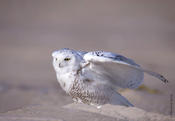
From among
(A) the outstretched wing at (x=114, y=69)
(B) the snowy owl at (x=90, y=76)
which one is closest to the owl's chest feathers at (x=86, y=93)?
(B) the snowy owl at (x=90, y=76)

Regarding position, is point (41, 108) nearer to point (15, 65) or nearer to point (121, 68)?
point (121, 68)

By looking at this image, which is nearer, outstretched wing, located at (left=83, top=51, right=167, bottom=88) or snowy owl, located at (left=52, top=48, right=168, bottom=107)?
outstretched wing, located at (left=83, top=51, right=167, bottom=88)

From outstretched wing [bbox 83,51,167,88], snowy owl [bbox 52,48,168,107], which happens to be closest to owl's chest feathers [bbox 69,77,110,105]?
snowy owl [bbox 52,48,168,107]

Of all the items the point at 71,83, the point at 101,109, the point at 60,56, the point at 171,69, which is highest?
the point at 60,56

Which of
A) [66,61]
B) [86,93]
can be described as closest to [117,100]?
[86,93]

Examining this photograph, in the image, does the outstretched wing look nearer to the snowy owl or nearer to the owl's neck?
the snowy owl

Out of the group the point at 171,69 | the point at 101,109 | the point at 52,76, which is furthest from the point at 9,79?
the point at 101,109

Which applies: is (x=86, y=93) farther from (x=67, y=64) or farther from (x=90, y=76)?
(x=67, y=64)

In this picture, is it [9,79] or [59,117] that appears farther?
[9,79]
